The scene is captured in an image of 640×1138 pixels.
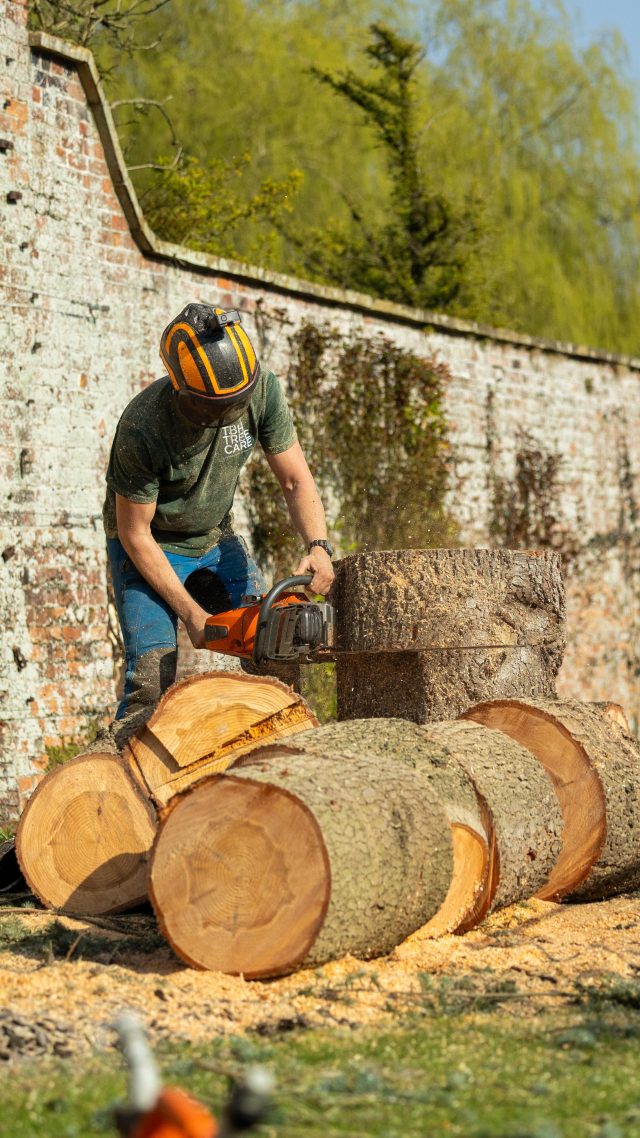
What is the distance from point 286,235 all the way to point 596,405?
4674 millimetres

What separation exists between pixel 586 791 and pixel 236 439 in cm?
203

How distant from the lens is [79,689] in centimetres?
729

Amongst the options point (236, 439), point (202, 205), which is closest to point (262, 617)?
point (236, 439)

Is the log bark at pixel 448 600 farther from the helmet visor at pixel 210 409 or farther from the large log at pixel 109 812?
the large log at pixel 109 812

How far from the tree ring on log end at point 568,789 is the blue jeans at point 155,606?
51.9 inches

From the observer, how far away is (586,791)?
5031 mm

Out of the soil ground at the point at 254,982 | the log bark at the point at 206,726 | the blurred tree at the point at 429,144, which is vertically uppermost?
the blurred tree at the point at 429,144

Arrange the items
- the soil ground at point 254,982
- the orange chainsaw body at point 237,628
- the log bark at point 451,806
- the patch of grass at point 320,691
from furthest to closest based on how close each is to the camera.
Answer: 1. the patch of grass at point 320,691
2. the orange chainsaw body at point 237,628
3. the log bark at point 451,806
4. the soil ground at point 254,982

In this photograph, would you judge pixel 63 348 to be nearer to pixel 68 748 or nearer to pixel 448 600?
pixel 68 748

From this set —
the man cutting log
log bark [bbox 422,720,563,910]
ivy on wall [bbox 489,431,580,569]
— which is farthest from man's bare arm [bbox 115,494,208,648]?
ivy on wall [bbox 489,431,580,569]

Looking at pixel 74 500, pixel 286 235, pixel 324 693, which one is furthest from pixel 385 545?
pixel 286 235

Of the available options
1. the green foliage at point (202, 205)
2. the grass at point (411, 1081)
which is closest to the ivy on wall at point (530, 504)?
the green foliage at point (202, 205)

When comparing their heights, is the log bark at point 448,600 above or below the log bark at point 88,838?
above

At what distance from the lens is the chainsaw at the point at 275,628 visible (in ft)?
15.6
